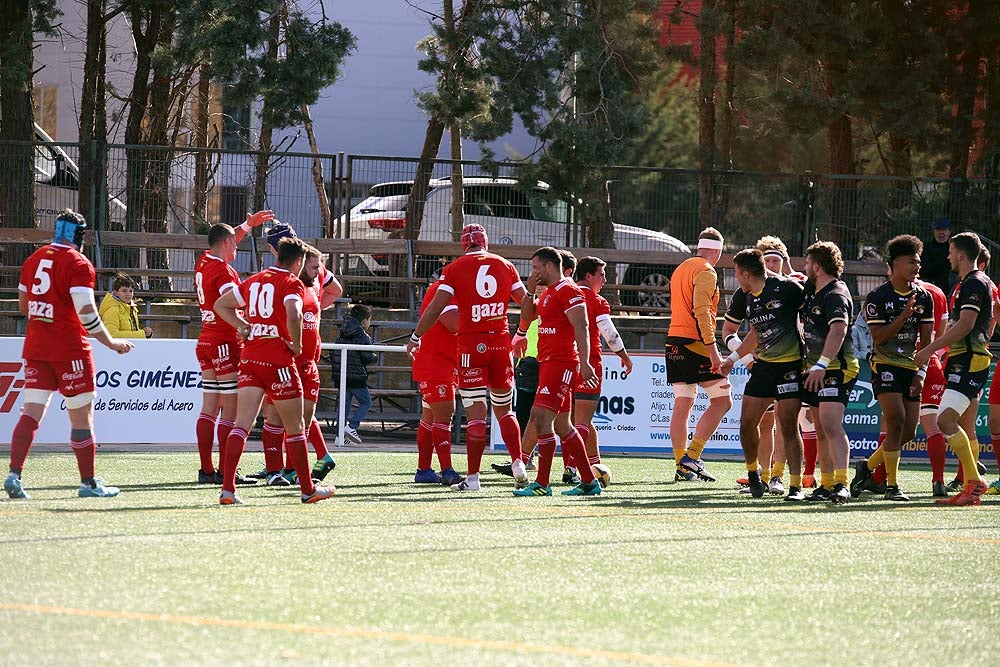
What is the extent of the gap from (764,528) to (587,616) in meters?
3.28

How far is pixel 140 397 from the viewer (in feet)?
49.2

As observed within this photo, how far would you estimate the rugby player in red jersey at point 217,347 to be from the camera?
10.5m

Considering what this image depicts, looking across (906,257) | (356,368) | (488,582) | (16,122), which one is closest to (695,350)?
(906,257)

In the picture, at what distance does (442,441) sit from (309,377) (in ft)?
4.24

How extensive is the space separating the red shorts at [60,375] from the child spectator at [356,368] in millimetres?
6860

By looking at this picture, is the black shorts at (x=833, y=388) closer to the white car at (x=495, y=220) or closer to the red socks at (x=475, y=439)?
the red socks at (x=475, y=439)

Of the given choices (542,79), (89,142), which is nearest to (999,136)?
(542,79)

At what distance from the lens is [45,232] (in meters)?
20.6

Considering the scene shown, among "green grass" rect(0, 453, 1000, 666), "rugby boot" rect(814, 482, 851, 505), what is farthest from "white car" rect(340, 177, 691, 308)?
"green grass" rect(0, 453, 1000, 666)

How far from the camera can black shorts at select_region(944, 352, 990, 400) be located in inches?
415

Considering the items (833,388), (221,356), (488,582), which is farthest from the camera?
(221,356)

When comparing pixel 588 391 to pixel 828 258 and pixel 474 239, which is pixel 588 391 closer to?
pixel 474 239

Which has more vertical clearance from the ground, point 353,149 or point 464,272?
point 353,149

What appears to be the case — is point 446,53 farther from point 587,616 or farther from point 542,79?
point 587,616
